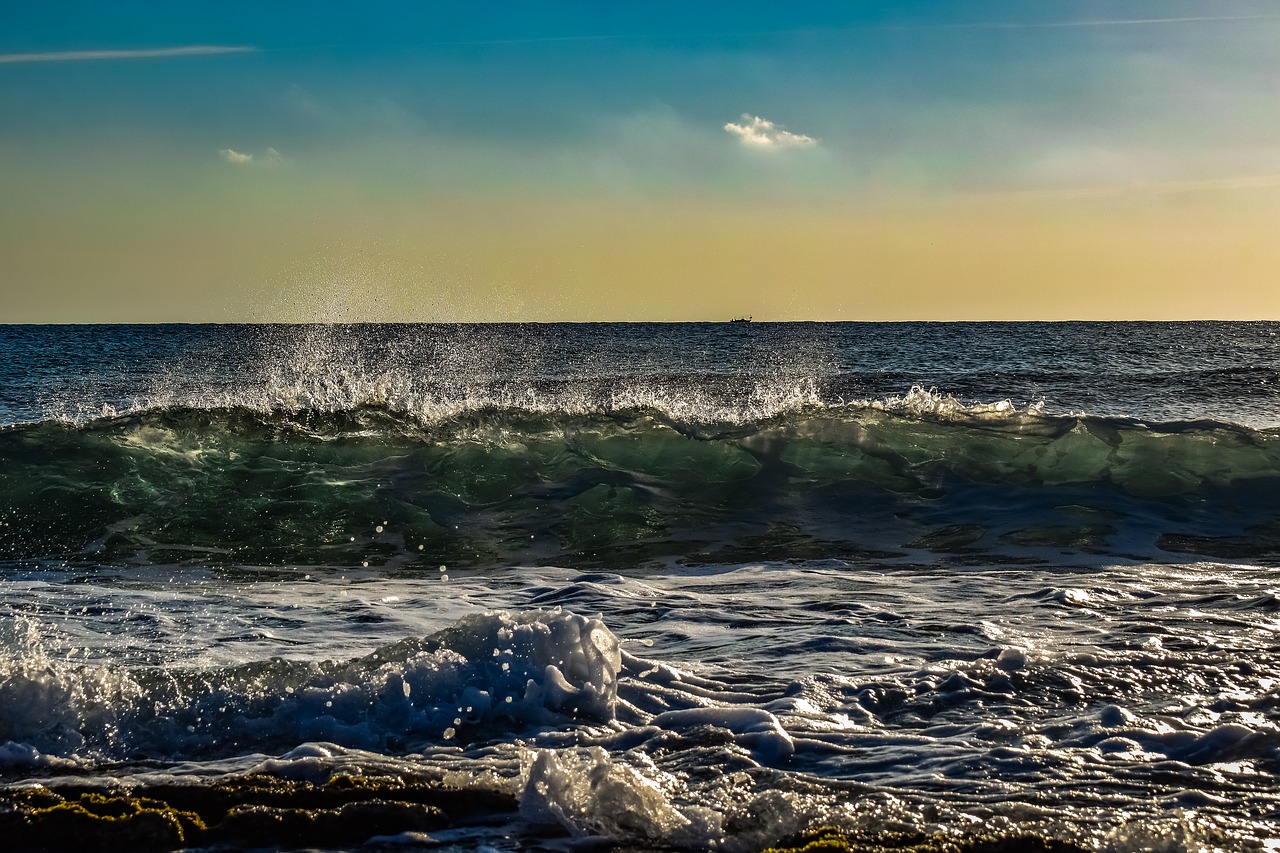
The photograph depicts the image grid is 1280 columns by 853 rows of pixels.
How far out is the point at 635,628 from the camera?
19.2 ft

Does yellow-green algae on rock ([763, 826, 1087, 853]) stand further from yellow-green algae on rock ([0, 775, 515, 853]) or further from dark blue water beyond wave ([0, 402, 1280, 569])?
dark blue water beyond wave ([0, 402, 1280, 569])

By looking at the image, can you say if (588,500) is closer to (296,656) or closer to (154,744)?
(296,656)

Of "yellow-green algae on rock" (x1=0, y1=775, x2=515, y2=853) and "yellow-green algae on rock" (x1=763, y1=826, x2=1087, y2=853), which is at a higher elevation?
"yellow-green algae on rock" (x1=763, y1=826, x2=1087, y2=853)

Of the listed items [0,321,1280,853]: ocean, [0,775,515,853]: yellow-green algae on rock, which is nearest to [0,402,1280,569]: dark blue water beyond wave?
[0,321,1280,853]: ocean

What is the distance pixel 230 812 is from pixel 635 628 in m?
2.92

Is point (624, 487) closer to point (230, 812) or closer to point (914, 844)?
point (230, 812)

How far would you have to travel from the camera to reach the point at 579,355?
49.2m

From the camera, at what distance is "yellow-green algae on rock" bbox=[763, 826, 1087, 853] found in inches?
116

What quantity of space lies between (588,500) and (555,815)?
7.58 meters

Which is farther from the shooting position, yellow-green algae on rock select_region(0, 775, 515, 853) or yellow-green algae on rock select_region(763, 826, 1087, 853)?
yellow-green algae on rock select_region(0, 775, 515, 853)

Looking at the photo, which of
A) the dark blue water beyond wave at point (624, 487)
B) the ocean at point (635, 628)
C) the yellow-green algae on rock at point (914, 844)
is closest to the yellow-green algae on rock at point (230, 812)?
the ocean at point (635, 628)

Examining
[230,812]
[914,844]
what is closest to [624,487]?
[230,812]

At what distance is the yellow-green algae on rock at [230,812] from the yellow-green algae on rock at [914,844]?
1.01 m

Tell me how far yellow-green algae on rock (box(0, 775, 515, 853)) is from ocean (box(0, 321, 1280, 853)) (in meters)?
0.01
